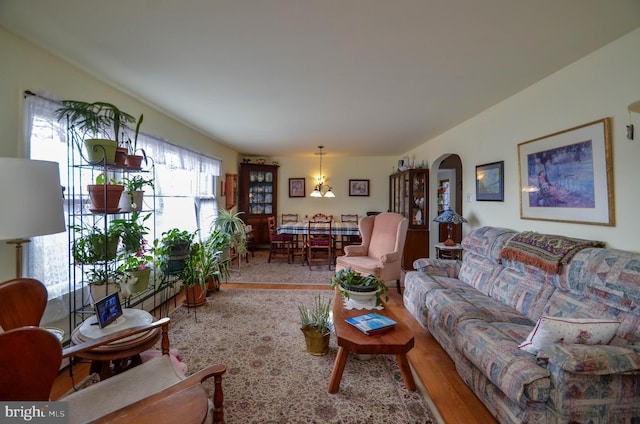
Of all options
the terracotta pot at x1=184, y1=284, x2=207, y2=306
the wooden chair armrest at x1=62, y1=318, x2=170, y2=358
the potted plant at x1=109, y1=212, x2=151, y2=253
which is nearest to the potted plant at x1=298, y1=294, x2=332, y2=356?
the wooden chair armrest at x1=62, y1=318, x2=170, y2=358

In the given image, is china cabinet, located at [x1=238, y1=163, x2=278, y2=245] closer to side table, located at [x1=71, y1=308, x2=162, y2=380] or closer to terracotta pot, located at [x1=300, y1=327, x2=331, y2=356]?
terracotta pot, located at [x1=300, y1=327, x2=331, y2=356]

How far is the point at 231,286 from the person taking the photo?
3996 millimetres

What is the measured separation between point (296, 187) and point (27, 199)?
5.65m

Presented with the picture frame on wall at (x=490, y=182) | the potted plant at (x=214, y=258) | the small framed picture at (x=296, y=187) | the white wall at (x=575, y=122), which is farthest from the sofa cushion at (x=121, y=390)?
the small framed picture at (x=296, y=187)

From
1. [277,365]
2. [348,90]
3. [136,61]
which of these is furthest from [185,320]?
[348,90]

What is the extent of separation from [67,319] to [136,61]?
7.15 ft

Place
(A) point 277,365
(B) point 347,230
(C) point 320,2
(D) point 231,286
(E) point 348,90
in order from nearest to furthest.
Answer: (C) point 320,2 → (A) point 277,365 → (E) point 348,90 → (D) point 231,286 → (B) point 347,230

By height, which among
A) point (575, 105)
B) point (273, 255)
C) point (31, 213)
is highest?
point (575, 105)

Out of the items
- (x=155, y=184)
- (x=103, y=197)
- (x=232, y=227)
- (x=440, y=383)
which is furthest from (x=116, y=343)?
(x=232, y=227)

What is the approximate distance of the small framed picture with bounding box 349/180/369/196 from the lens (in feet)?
22.0

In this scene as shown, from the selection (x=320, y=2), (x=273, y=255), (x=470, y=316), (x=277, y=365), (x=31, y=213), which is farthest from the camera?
(x=273, y=255)

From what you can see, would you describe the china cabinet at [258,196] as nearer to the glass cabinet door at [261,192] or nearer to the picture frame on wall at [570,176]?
the glass cabinet door at [261,192]

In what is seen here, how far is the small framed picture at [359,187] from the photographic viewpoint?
22.0 feet

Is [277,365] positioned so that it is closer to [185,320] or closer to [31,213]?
[185,320]
